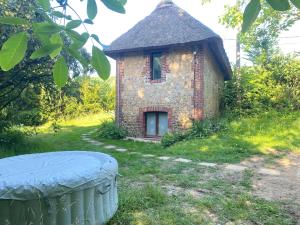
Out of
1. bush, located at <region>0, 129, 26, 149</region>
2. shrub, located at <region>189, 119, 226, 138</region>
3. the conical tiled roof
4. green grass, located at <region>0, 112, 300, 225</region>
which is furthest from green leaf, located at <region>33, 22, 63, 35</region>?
the conical tiled roof

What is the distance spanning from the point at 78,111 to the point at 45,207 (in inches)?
730

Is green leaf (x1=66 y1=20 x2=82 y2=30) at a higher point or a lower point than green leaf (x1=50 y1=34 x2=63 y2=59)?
higher

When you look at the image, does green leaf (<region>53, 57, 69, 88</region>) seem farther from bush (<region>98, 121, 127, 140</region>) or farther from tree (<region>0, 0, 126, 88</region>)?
bush (<region>98, 121, 127, 140</region>)

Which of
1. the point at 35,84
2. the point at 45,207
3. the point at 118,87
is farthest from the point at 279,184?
the point at 118,87

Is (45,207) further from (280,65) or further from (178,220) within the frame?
(280,65)

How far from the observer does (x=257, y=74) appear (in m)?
14.5

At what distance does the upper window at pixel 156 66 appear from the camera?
39.0 ft

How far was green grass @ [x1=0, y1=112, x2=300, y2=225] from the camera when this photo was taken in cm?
373

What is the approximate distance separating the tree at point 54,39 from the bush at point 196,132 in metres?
9.17

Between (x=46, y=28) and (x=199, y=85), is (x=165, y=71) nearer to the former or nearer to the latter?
(x=199, y=85)

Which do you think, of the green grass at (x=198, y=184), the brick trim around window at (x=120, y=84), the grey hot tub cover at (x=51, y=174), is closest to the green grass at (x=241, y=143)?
the green grass at (x=198, y=184)

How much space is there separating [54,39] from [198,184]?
4.73 meters

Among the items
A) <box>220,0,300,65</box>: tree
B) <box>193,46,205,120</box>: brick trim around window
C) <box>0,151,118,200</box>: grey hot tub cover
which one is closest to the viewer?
<box>0,151,118,200</box>: grey hot tub cover

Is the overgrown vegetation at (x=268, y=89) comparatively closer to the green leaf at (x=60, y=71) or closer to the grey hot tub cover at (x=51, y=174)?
the grey hot tub cover at (x=51, y=174)
